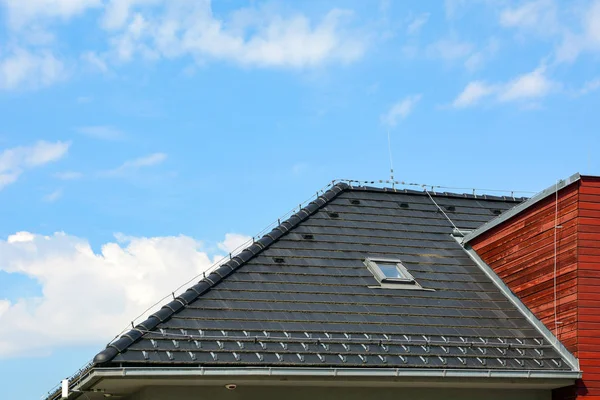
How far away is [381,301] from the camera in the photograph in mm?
18609

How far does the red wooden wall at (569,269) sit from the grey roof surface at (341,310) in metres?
0.52

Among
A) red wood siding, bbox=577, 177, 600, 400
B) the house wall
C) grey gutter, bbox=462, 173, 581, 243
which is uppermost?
grey gutter, bbox=462, 173, 581, 243

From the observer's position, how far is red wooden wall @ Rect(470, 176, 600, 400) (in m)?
17.7

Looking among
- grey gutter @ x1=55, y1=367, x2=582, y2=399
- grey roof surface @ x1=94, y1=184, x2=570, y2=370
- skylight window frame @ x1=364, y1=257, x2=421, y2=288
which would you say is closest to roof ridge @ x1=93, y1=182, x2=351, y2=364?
grey roof surface @ x1=94, y1=184, x2=570, y2=370

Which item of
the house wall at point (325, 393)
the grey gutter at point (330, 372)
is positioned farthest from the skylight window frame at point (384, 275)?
the grey gutter at point (330, 372)

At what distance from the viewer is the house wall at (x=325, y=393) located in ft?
51.0

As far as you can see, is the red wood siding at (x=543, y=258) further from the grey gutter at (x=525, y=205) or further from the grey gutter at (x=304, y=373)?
the grey gutter at (x=304, y=373)

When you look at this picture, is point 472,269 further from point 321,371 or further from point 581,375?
point 321,371

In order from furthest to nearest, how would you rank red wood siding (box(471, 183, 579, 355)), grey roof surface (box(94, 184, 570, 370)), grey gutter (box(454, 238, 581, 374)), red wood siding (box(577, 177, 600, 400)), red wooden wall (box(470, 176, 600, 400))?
red wood siding (box(471, 183, 579, 355)) → grey gutter (box(454, 238, 581, 374)) → red wooden wall (box(470, 176, 600, 400)) → red wood siding (box(577, 177, 600, 400)) → grey roof surface (box(94, 184, 570, 370))

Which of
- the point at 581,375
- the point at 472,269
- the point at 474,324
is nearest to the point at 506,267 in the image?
the point at 472,269

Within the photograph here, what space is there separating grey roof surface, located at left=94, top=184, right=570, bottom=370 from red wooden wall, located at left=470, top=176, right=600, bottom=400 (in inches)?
20.6

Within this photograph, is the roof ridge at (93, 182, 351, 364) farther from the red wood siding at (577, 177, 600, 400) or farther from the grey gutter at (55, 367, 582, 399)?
the red wood siding at (577, 177, 600, 400)

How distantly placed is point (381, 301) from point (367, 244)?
2.59 meters

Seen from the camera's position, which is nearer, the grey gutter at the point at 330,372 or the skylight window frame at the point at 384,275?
the grey gutter at the point at 330,372
